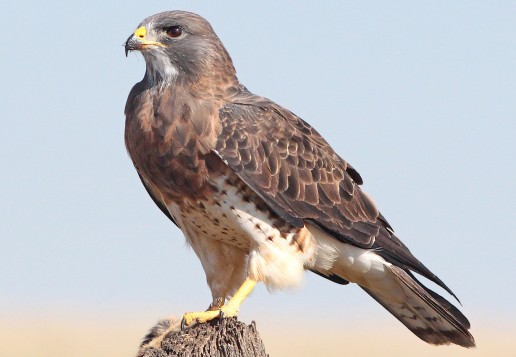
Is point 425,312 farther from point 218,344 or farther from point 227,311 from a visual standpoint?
point 218,344

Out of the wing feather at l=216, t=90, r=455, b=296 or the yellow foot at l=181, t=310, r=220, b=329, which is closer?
the yellow foot at l=181, t=310, r=220, b=329

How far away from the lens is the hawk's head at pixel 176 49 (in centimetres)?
821

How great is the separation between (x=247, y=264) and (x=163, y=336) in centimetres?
127

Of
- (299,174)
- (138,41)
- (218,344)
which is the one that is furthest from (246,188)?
(218,344)

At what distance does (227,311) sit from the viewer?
7.48 metres

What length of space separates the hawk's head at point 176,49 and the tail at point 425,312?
1.96 metres

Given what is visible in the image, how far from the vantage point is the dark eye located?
834cm

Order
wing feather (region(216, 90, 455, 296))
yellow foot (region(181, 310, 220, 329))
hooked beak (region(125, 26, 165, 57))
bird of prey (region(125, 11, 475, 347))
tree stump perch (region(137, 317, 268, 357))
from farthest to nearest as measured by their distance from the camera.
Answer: hooked beak (region(125, 26, 165, 57)), wing feather (region(216, 90, 455, 296)), bird of prey (region(125, 11, 475, 347)), yellow foot (region(181, 310, 220, 329)), tree stump perch (region(137, 317, 268, 357))

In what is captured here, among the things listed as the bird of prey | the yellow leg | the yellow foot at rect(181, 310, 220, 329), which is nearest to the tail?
the bird of prey

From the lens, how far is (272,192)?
8.02 m

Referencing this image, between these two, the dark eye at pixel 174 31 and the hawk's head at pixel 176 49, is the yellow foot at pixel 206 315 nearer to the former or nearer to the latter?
the hawk's head at pixel 176 49

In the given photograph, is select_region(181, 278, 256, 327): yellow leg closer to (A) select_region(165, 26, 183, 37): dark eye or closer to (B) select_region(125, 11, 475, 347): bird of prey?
(B) select_region(125, 11, 475, 347): bird of prey

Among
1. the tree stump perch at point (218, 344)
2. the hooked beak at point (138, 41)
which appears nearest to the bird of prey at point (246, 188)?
the hooked beak at point (138, 41)

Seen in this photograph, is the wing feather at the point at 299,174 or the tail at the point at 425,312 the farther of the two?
the tail at the point at 425,312
